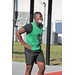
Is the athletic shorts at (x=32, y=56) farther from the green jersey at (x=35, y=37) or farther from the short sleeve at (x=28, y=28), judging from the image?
the short sleeve at (x=28, y=28)

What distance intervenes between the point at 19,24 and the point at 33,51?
1581 cm

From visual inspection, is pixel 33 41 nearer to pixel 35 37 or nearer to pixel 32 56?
pixel 35 37

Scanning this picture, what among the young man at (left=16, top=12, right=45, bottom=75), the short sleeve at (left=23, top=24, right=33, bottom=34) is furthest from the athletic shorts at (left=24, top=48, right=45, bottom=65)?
the short sleeve at (left=23, top=24, right=33, bottom=34)

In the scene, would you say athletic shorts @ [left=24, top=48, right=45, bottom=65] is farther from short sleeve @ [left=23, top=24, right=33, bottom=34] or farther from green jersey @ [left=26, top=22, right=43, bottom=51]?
short sleeve @ [left=23, top=24, right=33, bottom=34]

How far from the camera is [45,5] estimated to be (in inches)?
745

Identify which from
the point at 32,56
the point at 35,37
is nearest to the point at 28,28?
the point at 35,37

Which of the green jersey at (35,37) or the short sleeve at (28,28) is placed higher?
the short sleeve at (28,28)

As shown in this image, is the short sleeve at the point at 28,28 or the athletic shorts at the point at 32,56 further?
the athletic shorts at the point at 32,56

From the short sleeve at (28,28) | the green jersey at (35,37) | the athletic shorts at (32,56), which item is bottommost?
the athletic shorts at (32,56)

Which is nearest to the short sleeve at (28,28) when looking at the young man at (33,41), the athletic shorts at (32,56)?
the young man at (33,41)
